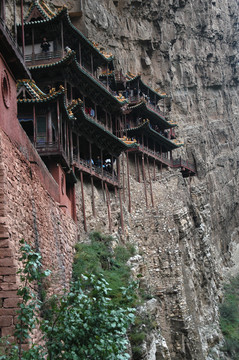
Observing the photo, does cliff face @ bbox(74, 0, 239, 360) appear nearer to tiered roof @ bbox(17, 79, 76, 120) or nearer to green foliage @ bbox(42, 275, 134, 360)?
tiered roof @ bbox(17, 79, 76, 120)

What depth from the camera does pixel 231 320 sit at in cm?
3475

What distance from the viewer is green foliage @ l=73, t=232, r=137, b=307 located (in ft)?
52.4

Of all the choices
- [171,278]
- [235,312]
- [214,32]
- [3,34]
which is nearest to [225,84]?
[214,32]

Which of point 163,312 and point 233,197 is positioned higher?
point 233,197

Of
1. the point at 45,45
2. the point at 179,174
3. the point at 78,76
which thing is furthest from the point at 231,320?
the point at 45,45

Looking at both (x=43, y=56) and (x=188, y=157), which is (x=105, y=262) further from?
(x=188, y=157)

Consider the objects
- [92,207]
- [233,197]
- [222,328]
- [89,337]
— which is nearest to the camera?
[89,337]

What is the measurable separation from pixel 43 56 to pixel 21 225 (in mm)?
17760

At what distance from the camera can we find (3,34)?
984 cm

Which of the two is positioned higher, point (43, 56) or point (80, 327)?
point (43, 56)

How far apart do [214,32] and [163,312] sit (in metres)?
37.5

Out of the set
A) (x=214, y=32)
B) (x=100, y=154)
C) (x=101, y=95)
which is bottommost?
(x=100, y=154)

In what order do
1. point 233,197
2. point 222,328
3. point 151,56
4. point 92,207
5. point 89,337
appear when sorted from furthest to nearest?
point 233,197 → point 151,56 → point 222,328 → point 92,207 → point 89,337

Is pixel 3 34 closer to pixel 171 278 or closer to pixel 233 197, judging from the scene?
pixel 171 278
